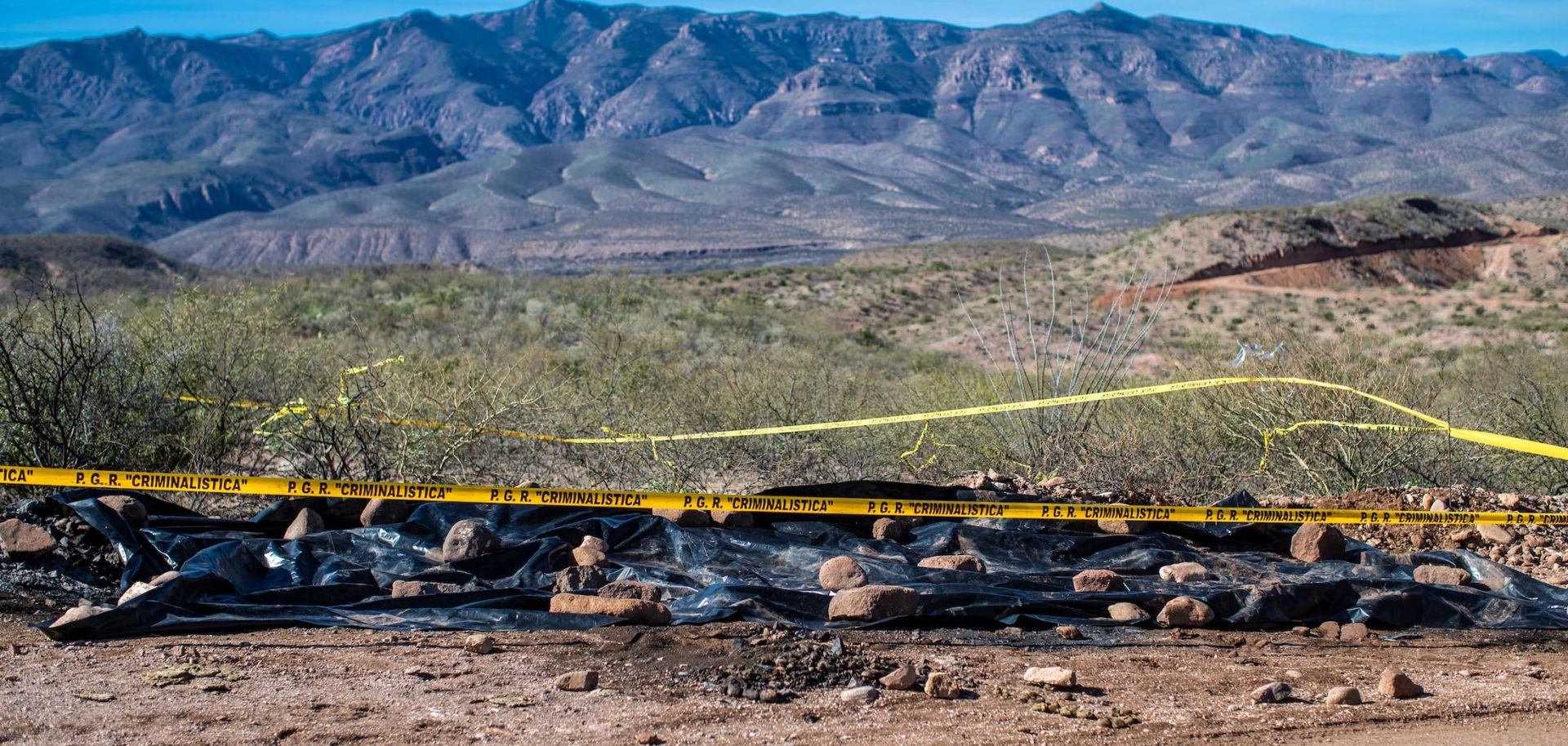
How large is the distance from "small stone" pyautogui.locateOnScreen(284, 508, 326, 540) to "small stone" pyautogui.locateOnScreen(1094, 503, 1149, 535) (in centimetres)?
443

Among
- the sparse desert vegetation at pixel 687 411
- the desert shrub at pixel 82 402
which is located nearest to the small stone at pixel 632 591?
the sparse desert vegetation at pixel 687 411

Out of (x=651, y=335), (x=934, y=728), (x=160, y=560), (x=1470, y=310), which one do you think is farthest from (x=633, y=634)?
(x=1470, y=310)

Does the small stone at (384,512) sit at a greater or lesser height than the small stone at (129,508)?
lesser

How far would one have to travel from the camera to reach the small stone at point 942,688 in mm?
4719

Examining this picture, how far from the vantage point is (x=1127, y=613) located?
5.87 metres

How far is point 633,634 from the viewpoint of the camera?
544 cm

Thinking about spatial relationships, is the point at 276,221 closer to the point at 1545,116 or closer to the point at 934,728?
the point at 934,728

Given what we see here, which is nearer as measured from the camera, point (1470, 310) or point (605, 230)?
point (1470, 310)

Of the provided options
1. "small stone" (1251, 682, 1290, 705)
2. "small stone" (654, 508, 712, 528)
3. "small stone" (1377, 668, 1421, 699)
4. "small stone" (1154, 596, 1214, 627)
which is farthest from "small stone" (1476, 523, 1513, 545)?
"small stone" (654, 508, 712, 528)

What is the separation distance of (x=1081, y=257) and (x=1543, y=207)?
20958mm

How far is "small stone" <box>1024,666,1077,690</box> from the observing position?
4855 mm

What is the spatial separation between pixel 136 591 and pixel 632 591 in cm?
216

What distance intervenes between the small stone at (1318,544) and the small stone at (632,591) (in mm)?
3664

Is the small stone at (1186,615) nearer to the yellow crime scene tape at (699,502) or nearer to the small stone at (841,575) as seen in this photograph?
the yellow crime scene tape at (699,502)
